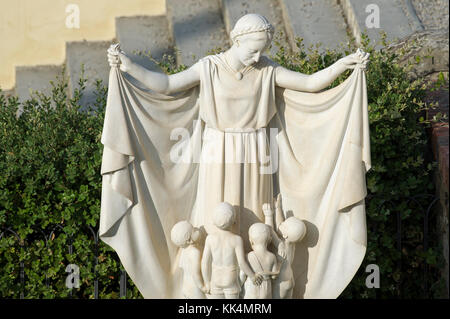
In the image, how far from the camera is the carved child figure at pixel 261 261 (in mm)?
6504

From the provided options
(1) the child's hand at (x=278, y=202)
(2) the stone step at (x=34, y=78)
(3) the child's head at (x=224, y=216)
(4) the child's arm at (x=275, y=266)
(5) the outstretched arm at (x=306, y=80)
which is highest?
(2) the stone step at (x=34, y=78)

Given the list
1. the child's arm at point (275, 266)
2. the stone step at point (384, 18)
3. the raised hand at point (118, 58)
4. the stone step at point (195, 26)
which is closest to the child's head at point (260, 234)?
the child's arm at point (275, 266)

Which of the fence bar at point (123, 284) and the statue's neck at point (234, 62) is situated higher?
the statue's neck at point (234, 62)

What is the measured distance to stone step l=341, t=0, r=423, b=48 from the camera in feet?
32.8

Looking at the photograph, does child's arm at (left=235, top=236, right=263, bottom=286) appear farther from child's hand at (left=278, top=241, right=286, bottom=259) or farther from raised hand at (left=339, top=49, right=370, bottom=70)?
raised hand at (left=339, top=49, right=370, bottom=70)

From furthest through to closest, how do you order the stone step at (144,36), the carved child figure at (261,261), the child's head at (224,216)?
the stone step at (144,36), the carved child figure at (261,261), the child's head at (224,216)

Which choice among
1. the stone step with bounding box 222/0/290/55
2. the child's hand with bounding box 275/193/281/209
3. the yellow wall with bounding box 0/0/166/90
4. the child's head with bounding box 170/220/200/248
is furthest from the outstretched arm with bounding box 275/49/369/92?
the yellow wall with bounding box 0/0/166/90

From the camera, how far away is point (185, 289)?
6.75 metres

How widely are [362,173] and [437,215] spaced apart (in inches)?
73.0

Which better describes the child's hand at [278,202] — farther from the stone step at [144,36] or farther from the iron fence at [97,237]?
the stone step at [144,36]

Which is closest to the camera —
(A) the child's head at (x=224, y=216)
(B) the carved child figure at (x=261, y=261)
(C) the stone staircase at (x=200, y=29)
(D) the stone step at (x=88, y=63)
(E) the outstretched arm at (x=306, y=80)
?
(A) the child's head at (x=224, y=216)

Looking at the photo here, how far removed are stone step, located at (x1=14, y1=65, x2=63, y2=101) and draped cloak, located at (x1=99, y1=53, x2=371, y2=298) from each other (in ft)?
14.0

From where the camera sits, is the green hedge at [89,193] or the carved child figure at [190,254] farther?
the green hedge at [89,193]
